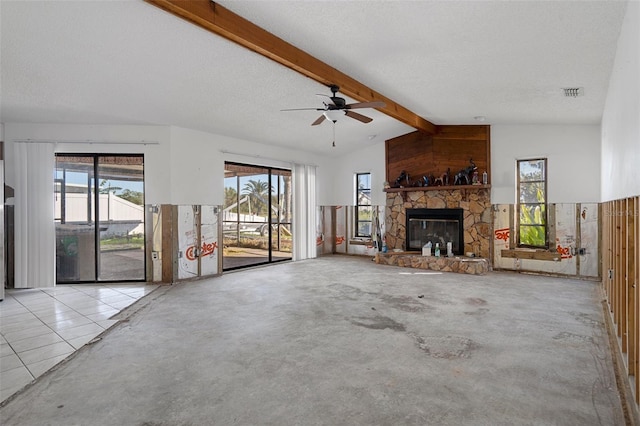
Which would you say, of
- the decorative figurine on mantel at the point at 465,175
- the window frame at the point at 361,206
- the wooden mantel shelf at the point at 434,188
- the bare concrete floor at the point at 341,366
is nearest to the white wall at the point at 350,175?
the window frame at the point at 361,206

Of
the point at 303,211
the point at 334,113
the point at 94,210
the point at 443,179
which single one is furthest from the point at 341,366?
the point at 303,211

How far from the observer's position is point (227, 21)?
3.06 meters

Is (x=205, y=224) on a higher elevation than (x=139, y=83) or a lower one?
lower

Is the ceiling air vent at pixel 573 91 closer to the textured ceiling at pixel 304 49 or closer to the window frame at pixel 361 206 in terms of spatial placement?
the textured ceiling at pixel 304 49

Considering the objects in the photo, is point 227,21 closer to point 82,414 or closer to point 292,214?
point 82,414

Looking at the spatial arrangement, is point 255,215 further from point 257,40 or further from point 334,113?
point 257,40

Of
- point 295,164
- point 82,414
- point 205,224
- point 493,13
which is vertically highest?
point 493,13

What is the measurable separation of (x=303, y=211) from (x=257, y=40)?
532 cm

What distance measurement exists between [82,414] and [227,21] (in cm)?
322

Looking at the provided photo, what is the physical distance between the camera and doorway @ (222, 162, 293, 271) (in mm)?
8336

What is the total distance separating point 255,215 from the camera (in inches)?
390

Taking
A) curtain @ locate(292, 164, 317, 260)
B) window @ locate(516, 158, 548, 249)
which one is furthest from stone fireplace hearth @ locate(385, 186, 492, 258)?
curtain @ locate(292, 164, 317, 260)

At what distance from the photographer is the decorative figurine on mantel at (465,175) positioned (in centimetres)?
716

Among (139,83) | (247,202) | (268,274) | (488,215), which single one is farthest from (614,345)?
(247,202)
